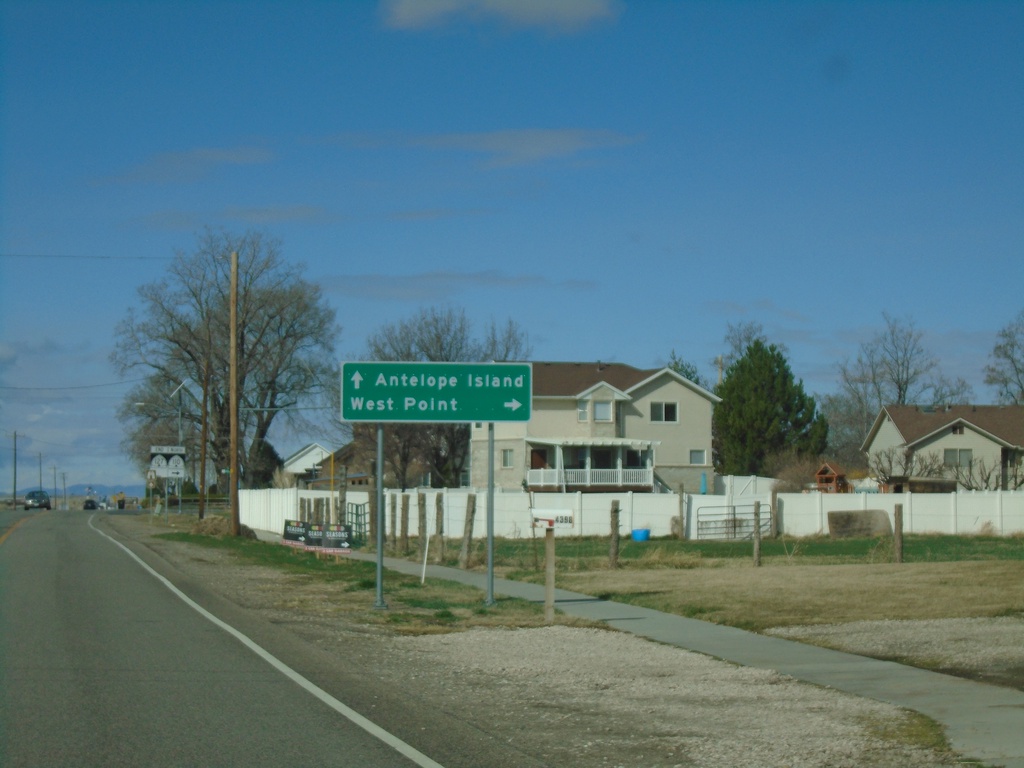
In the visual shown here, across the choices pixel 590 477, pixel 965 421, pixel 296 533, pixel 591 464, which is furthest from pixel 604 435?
pixel 296 533

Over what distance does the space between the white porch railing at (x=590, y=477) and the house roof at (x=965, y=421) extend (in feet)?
52.3

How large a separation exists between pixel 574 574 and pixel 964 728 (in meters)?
15.3

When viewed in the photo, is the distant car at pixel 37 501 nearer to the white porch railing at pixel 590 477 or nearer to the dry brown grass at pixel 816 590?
the white porch railing at pixel 590 477

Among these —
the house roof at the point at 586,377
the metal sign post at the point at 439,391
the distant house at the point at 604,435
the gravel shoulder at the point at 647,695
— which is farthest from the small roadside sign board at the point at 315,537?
the house roof at the point at 586,377

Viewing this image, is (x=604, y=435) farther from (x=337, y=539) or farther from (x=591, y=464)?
(x=337, y=539)

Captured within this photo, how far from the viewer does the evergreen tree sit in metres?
70.2

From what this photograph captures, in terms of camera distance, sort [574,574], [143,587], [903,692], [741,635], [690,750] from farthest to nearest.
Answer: [574,574] < [143,587] < [741,635] < [903,692] < [690,750]

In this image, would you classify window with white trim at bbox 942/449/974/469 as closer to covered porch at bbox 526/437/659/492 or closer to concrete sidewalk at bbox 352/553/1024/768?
covered porch at bbox 526/437/659/492

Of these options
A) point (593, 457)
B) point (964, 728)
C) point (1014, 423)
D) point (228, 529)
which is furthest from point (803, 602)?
point (1014, 423)

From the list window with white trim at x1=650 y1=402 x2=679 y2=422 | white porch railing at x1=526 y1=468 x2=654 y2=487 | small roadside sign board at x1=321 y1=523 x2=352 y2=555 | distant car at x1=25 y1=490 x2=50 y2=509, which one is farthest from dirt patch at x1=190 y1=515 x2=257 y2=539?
distant car at x1=25 y1=490 x2=50 y2=509

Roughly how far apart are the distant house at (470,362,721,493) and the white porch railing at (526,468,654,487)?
2.0 inches

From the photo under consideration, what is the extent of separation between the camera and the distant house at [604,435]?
60.1 m

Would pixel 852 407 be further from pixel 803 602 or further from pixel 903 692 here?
pixel 903 692

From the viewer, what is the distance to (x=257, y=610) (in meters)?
18.2
